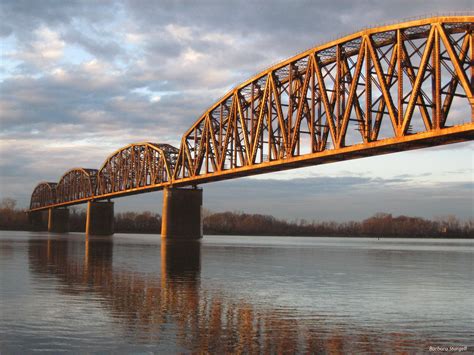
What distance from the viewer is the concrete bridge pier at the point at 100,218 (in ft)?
486

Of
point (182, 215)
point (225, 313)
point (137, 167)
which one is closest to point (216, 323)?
point (225, 313)

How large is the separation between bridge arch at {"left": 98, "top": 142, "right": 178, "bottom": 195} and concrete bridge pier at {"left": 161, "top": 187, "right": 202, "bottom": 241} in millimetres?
9177

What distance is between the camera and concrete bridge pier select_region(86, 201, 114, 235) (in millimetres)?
148000

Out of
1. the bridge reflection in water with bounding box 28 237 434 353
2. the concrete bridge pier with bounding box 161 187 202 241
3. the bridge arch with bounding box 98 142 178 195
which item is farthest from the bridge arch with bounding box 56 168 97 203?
the bridge reflection in water with bounding box 28 237 434 353

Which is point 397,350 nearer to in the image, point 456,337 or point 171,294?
point 456,337

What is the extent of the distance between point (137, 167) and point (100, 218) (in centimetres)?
2495

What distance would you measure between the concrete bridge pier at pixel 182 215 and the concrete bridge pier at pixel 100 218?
48.4 meters

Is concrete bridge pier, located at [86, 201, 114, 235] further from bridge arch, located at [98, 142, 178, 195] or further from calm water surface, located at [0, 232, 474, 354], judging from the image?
calm water surface, located at [0, 232, 474, 354]

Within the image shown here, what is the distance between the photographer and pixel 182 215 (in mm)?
100812

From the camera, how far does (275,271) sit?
1469 inches

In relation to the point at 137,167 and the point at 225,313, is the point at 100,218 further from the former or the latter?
the point at 225,313

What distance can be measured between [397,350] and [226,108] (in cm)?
7683

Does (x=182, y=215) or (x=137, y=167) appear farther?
(x=137, y=167)

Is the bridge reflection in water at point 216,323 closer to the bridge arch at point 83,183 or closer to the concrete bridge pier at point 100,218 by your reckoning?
the concrete bridge pier at point 100,218
